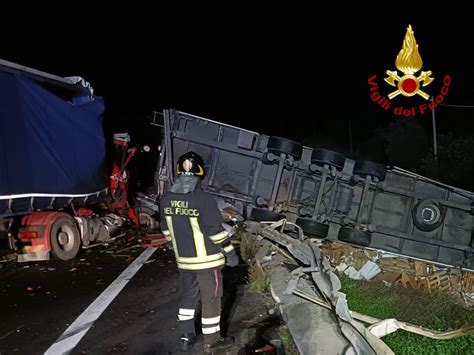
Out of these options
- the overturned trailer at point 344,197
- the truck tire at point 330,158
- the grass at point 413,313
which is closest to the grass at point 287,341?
the grass at point 413,313

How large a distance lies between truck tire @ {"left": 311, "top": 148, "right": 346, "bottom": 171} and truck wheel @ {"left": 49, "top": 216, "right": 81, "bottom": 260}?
4686 mm

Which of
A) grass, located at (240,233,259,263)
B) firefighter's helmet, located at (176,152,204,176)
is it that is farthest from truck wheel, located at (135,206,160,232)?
firefighter's helmet, located at (176,152,204,176)

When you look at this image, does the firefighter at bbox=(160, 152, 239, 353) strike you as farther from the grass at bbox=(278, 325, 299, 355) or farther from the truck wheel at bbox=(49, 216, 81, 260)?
the truck wheel at bbox=(49, 216, 81, 260)

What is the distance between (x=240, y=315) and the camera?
504 centimetres

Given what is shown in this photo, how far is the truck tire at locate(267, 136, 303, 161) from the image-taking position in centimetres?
760

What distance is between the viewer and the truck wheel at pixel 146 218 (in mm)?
12023

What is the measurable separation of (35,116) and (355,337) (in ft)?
21.3

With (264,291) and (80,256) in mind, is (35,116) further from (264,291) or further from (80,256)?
(264,291)

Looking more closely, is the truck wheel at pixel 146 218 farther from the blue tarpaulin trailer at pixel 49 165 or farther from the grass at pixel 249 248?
the grass at pixel 249 248

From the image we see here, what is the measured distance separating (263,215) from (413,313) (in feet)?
11.5

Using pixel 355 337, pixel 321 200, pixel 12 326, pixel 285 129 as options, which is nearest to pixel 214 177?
pixel 321 200

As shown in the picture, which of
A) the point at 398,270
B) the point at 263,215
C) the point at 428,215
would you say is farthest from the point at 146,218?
the point at 428,215

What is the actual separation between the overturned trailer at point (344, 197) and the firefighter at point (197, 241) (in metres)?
3.95

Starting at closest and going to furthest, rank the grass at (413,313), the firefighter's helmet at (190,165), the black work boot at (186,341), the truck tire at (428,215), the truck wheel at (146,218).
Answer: the grass at (413,313) < the firefighter's helmet at (190,165) < the black work boot at (186,341) < the truck tire at (428,215) < the truck wheel at (146,218)
